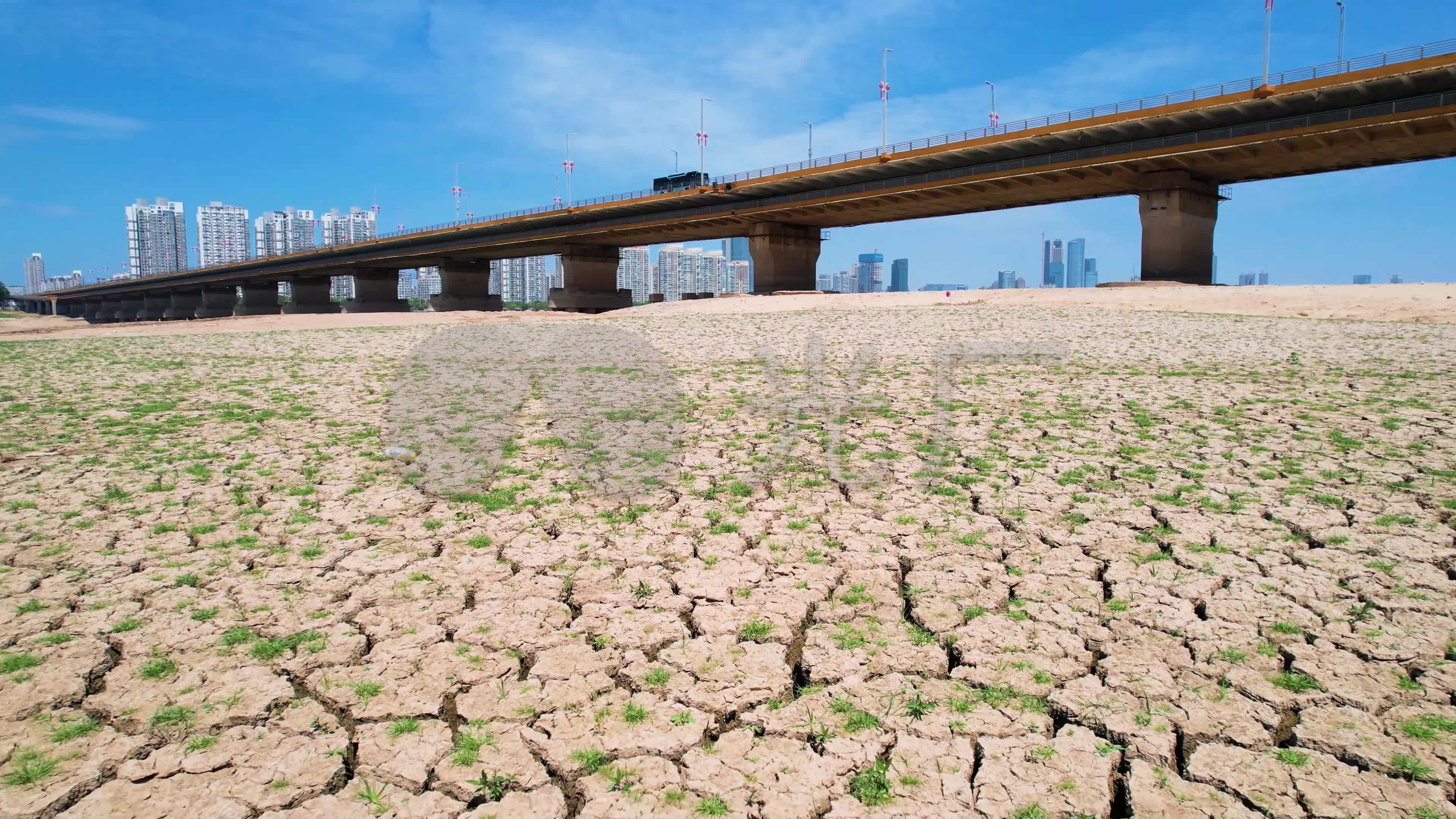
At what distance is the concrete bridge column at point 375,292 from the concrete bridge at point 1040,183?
27.3 ft

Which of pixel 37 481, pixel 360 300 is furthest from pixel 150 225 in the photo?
pixel 37 481

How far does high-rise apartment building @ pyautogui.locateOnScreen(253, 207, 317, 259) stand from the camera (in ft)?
525

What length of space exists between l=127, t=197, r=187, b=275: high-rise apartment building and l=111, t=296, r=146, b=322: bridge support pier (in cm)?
5960

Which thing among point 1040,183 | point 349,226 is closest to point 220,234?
point 349,226

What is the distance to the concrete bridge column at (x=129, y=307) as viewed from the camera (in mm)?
115250

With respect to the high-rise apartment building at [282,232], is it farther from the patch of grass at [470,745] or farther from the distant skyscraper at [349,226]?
the patch of grass at [470,745]

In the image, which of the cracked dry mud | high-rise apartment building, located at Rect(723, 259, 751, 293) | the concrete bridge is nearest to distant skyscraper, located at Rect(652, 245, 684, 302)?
high-rise apartment building, located at Rect(723, 259, 751, 293)

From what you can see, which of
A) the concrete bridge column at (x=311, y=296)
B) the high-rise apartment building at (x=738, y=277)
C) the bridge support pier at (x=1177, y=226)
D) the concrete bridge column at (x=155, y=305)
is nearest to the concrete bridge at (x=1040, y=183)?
the bridge support pier at (x=1177, y=226)

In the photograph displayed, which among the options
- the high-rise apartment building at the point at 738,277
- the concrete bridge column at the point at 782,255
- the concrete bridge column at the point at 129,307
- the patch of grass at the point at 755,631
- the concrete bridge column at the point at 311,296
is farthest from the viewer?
the high-rise apartment building at the point at 738,277

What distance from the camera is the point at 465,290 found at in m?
67.0

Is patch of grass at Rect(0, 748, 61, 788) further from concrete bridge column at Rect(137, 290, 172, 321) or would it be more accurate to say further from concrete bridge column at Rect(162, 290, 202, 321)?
concrete bridge column at Rect(137, 290, 172, 321)

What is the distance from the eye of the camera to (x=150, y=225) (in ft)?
569

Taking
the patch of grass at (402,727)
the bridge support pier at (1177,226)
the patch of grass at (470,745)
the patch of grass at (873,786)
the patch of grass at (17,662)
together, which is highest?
the bridge support pier at (1177,226)

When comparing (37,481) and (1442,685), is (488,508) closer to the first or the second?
(37,481)
